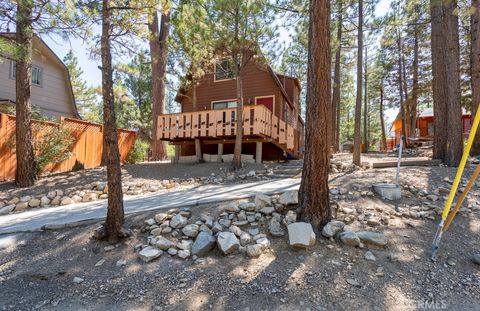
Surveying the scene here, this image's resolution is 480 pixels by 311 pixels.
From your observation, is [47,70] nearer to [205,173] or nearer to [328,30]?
[205,173]

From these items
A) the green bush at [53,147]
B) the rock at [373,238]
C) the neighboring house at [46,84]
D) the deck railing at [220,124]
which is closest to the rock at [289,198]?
the rock at [373,238]

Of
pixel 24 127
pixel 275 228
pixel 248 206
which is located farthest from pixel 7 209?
pixel 275 228

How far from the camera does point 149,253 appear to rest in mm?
3174

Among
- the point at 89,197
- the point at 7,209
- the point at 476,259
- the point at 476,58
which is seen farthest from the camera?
the point at 476,58

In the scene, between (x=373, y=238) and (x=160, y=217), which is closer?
(x=373, y=238)

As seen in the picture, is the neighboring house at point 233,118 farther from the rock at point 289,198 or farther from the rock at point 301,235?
the rock at point 301,235

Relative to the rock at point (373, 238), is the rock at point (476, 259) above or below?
below

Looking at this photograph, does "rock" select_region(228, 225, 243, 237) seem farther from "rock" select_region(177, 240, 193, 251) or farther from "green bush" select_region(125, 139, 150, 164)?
"green bush" select_region(125, 139, 150, 164)

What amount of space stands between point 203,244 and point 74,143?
7.86 m

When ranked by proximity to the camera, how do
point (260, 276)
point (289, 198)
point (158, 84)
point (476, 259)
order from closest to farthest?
point (260, 276) < point (476, 259) < point (289, 198) < point (158, 84)

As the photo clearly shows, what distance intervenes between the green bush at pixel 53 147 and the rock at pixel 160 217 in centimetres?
544

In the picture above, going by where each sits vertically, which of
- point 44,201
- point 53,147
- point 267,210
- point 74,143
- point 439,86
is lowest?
point 44,201

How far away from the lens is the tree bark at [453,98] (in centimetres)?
655

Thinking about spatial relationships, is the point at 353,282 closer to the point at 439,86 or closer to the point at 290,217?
the point at 290,217
